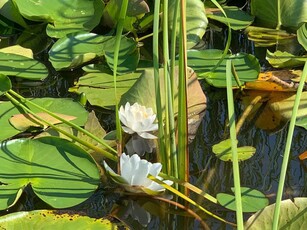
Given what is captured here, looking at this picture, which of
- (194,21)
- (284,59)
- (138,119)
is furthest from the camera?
(194,21)

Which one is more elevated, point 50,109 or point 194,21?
point 194,21

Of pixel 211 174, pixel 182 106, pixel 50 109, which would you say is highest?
pixel 182 106

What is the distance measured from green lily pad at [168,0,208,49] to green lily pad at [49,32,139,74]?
225 mm

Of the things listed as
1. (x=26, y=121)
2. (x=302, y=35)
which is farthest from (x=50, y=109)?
(x=302, y=35)

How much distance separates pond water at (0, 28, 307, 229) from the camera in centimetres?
131

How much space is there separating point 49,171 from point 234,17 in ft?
3.90

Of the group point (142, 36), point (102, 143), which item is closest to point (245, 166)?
point (102, 143)

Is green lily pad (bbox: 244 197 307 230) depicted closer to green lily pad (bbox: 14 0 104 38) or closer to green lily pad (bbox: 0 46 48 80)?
green lily pad (bbox: 0 46 48 80)

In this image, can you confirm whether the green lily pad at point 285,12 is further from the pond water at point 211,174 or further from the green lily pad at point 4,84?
the green lily pad at point 4,84

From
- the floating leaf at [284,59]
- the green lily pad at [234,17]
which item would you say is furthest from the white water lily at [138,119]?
the green lily pad at [234,17]

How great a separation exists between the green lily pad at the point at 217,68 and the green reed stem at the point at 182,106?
0.51m

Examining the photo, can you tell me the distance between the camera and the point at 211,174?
4.77 feet

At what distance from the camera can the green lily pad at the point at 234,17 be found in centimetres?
223

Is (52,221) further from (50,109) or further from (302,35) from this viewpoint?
(302,35)
